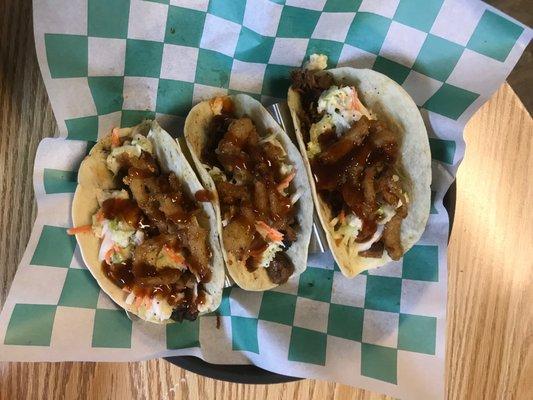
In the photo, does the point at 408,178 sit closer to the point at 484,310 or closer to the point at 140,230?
the point at 484,310

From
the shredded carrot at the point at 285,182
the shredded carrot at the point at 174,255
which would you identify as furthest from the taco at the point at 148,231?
the shredded carrot at the point at 285,182

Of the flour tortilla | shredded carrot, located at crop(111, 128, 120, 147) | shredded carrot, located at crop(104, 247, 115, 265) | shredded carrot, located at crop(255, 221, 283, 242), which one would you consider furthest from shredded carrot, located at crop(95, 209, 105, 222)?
the flour tortilla

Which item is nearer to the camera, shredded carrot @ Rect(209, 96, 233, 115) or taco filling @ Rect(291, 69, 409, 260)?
taco filling @ Rect(291, 69, 409, 260)

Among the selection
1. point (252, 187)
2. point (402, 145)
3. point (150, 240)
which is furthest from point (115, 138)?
point (402, 145)

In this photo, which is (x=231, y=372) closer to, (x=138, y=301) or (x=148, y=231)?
(x=138, y=301)

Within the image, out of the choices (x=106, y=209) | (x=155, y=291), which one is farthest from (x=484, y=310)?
(x=106, y=209)

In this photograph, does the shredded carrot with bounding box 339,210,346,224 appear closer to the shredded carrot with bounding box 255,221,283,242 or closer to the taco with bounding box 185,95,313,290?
the taco with bounding box 185,95,313,290

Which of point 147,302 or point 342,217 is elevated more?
point 342,217
